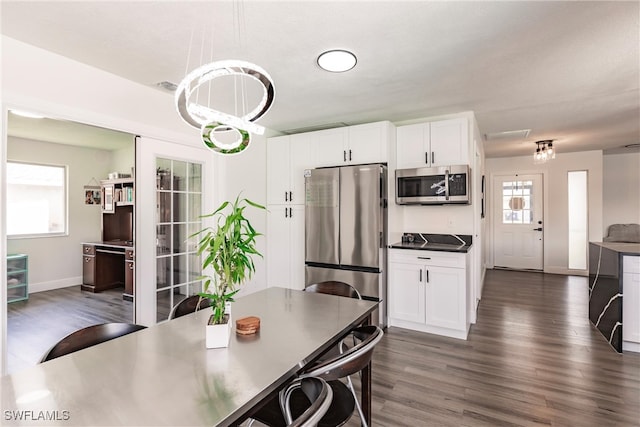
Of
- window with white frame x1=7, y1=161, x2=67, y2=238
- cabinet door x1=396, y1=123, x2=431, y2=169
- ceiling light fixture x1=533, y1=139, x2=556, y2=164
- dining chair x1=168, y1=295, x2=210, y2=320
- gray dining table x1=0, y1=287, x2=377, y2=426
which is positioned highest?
ceiling light fixture x1=533, y1=139, x2=556, y2=164

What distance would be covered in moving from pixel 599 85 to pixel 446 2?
227 cm

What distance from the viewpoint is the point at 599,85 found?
3.03 m

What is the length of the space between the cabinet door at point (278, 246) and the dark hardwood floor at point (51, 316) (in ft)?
6.08

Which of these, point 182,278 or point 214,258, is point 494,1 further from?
point 182,278

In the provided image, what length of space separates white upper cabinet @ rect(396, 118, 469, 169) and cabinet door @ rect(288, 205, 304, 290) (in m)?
1.43

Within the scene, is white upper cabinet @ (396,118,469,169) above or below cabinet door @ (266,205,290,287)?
above

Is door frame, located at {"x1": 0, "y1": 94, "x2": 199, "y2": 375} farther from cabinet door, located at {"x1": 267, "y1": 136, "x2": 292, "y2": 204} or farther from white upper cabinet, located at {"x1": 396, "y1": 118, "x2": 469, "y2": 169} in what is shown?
white upper cabinet, located at {"x1": 396, "y1": 118, "x2": 469, "y2": 169}

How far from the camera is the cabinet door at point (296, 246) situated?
167 inches

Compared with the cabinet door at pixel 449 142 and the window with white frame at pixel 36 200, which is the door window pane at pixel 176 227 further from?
the window with white frame at pixel 36 200

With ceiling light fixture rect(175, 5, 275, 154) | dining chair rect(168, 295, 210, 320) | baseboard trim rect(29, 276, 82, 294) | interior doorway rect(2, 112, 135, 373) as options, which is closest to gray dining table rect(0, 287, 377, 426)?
dining chair rect(168, 295, 210, 320)

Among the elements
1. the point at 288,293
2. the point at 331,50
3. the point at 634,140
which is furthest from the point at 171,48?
the point at 634,140

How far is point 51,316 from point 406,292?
4.41 metres

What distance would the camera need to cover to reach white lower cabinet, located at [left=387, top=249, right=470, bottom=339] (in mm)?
3326

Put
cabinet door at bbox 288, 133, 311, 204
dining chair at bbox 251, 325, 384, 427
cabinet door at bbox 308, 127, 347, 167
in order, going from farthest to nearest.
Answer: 1. cabinet door at bbox 288, 133, 311, 204
2. cabinet door at bbox 308, 127, 347, 167
3. dining chair at bbox 251, 325, 384, 427
